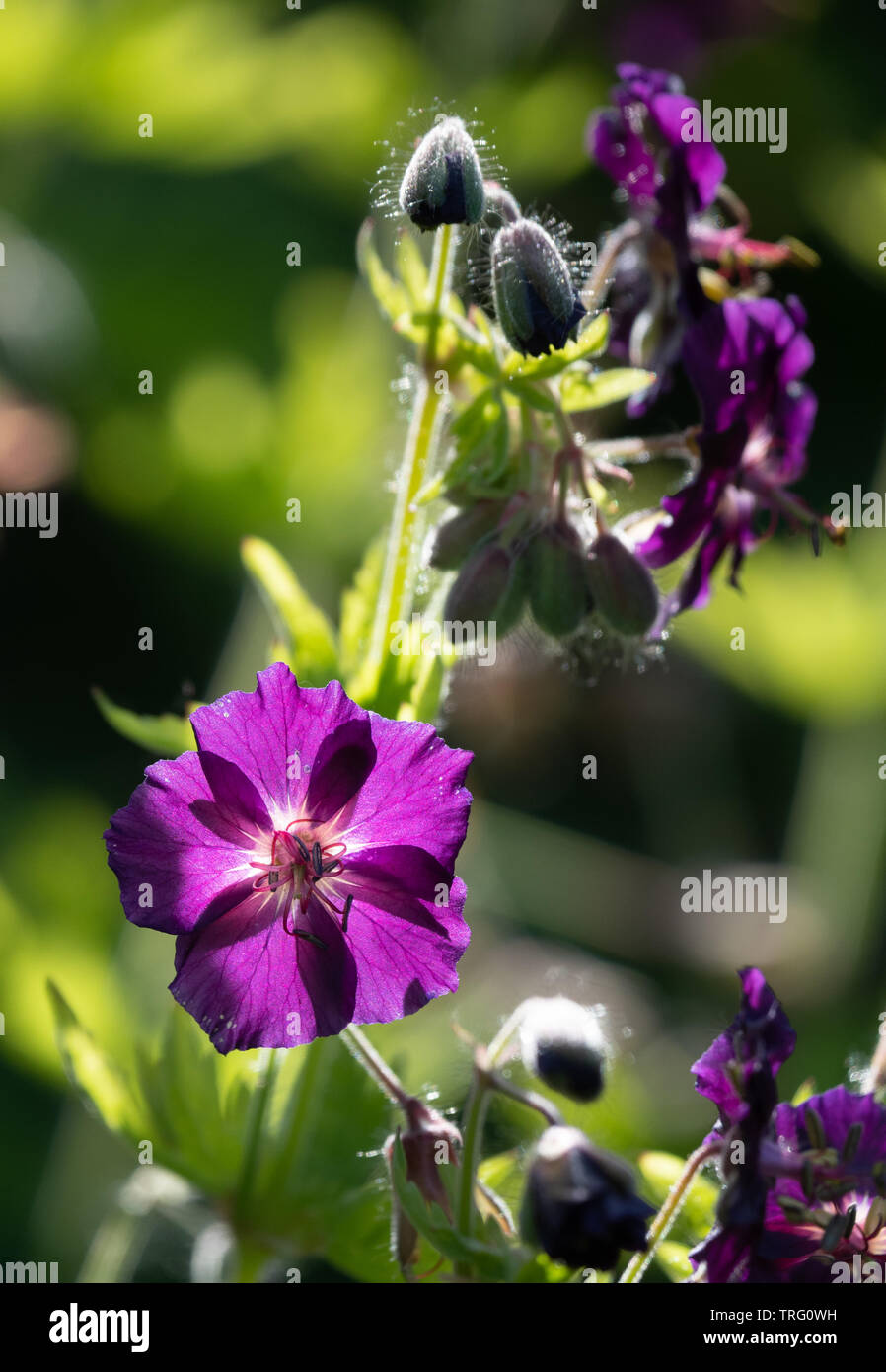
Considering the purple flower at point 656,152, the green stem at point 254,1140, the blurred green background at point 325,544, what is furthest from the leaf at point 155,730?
the blurred green background at point 325,544

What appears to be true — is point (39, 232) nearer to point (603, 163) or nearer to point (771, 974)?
point (603, 163)

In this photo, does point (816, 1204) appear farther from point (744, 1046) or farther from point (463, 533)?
point (463, 533)

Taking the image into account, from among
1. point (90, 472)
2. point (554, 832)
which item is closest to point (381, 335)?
point (90, 472)

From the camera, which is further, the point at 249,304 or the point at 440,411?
the point at 249,304

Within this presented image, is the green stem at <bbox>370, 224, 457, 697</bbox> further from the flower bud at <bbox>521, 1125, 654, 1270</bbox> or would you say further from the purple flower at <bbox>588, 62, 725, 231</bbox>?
the flower bud at <bbox>521, 1125, 654, 1270</bbox>

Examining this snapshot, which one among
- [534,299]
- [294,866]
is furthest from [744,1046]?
[534,299]

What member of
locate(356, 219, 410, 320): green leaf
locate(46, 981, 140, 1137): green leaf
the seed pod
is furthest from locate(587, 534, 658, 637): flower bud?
locate(46, 981, 140, 1137): green leaf

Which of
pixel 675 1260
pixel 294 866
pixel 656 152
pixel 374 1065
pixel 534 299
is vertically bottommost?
pixel 675 1260
